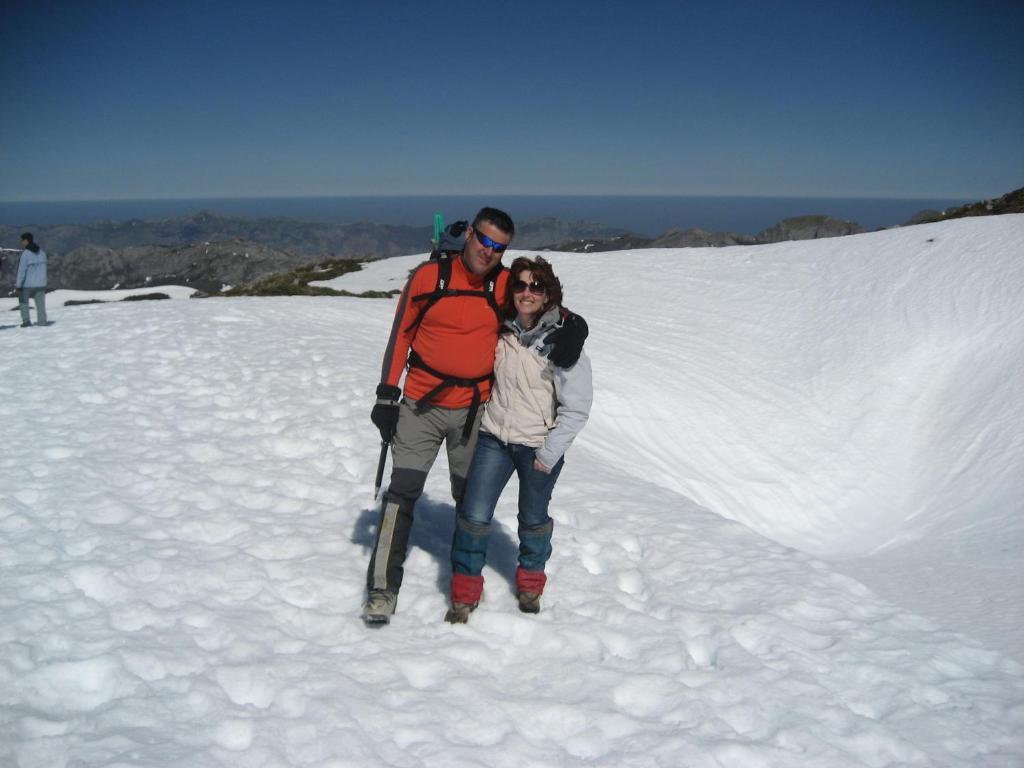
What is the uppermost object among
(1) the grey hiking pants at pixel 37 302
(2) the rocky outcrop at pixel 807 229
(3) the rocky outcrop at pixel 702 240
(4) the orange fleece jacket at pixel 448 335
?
(2) the rocky outcrop at pixel 807 229

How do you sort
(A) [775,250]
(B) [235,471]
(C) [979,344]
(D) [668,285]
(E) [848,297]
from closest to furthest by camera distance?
1. (B) [235,471]
2. (C) [979,344]
3. (E) [848,297]
4. (D) [668,285]
5. (A) [775,250]

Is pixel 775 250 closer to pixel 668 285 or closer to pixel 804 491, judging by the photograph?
pixel 668 285

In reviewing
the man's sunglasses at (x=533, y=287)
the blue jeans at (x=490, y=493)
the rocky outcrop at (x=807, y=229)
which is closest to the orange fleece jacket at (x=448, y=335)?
the man's sunglasses at (x=533, y=287)

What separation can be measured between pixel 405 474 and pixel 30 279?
17046 millimetres

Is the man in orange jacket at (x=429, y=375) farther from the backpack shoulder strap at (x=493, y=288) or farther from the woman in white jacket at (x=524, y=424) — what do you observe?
the woman in white jacket at (x=524, y=424)

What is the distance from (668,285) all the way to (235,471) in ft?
62.1

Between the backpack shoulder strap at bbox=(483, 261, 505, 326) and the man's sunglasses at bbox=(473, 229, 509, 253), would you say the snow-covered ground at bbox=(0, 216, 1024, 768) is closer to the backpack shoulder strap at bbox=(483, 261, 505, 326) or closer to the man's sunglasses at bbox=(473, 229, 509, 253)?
the backpack shoulder strap at bbox=(483, 261, 505, 326)

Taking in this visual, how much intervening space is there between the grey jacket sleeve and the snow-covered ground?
1.72 metres

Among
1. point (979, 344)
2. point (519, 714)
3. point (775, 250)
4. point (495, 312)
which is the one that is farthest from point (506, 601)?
point (775, 250)

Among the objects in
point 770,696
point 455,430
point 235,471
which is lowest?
point 770,696

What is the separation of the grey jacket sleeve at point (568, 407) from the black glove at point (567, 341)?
0.44ft

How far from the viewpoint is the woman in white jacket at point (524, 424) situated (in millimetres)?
5090

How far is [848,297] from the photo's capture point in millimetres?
20594

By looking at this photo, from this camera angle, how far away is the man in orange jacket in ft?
17.4
